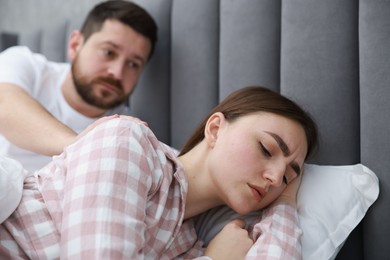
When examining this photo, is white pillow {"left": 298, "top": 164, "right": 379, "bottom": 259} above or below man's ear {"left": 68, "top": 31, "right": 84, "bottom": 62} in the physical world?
below

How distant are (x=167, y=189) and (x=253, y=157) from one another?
202 millimetres

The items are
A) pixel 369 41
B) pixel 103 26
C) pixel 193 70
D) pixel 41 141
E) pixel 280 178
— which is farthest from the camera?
pixel 103 26

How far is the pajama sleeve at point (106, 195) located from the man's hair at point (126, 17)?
84cm

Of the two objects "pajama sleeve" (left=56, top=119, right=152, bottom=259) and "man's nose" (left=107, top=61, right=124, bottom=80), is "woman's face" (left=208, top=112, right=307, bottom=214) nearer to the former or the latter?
"pajama sleeve" (left=56, top=119, right=152, bottom=259)

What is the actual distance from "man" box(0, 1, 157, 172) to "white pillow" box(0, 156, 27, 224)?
1.93 ft

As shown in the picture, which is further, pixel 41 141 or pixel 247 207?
pixel 41 141

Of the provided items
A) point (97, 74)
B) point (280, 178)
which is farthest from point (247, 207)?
point (97, 74)

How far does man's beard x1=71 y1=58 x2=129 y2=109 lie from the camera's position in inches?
62.7

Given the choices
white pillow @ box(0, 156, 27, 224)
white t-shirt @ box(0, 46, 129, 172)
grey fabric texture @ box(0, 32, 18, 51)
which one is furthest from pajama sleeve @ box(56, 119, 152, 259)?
grey fabric texture @ box(0, 32, 18, 51)

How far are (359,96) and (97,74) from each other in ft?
3.15

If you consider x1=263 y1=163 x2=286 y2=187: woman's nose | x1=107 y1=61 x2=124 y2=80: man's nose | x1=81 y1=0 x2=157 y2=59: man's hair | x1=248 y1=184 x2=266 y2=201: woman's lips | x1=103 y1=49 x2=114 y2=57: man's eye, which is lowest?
x1=248 y1=184 x2=266 y2=201: woman's lips

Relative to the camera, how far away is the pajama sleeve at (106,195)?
27.3 inches

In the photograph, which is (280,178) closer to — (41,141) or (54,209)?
(54,209)

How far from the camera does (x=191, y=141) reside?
3.63 feet
